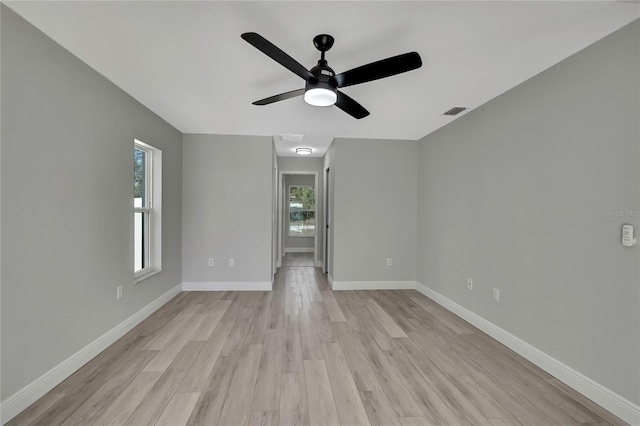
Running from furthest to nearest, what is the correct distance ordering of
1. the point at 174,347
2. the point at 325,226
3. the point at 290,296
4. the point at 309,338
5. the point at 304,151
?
the point at 325,226
the point at 304,151
the point at 290,296
the point at 309,338
the point at 174,347

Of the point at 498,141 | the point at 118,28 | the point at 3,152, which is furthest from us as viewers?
the point at 498,141

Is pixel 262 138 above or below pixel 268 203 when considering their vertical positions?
above

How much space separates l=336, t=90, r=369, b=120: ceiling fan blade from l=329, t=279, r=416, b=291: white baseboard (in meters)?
2.95

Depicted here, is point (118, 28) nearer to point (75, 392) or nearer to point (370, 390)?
point (75, 392)

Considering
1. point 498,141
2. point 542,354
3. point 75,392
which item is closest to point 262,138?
point 498,141

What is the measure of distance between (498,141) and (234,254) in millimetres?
3757

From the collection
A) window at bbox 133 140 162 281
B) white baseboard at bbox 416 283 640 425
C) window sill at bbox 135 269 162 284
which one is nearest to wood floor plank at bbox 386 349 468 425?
white baseboard at bbox 416 283 640 425

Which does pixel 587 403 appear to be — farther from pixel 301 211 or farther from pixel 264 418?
pixel 301 211

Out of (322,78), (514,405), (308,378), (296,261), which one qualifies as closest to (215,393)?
(308,378)

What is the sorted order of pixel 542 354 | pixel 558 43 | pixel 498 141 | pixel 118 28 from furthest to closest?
pixel 498 141 → pixel 542 354 → pixel 558 43 → pixel 118 28

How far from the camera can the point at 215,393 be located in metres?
2.04

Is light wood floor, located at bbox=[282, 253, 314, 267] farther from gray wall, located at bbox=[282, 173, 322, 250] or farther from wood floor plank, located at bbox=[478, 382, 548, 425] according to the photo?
wood floor plank, located at bbox=[478, 382, 548, 425]

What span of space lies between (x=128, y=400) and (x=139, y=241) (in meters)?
2.03

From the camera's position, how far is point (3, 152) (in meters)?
1.73
